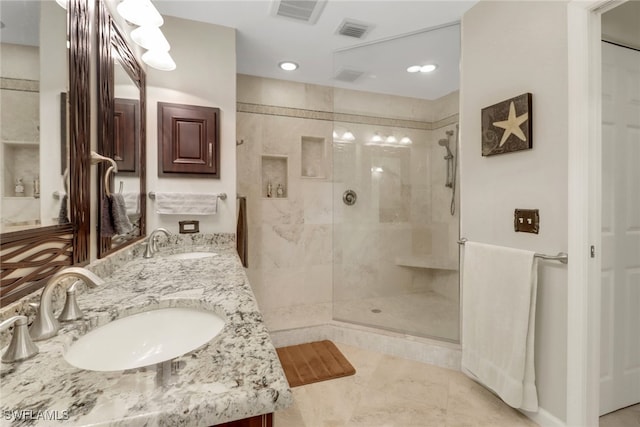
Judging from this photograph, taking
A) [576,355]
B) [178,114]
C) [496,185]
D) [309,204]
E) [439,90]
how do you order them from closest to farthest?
[576,355], [496,185], [178,114], [439,90], [309,204]

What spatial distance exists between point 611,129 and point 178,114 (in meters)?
2.56

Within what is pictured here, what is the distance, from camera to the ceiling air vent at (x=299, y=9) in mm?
1771

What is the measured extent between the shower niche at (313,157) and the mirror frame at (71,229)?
6.75 ft

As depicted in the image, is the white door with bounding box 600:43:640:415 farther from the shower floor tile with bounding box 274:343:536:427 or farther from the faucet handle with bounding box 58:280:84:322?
the faucet handle with bounding box 58:280:84:322

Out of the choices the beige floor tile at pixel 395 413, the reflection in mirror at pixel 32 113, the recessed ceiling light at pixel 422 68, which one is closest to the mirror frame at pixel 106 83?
the reflection in mirror at pixel 32 113

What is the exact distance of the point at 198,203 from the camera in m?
1.94

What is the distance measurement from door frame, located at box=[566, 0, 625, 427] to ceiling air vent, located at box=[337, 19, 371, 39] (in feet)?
3.96

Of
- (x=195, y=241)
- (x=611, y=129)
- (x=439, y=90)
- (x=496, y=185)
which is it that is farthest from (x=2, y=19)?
(x=439, y=90)

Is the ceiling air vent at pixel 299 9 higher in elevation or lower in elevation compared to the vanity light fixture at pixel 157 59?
higher

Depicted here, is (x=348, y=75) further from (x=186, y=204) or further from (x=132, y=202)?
(x=132, y=202)

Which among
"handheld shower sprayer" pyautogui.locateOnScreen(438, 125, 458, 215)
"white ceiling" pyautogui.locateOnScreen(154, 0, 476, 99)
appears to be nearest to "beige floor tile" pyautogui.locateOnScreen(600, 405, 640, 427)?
"handheld shower sprayer" pyautogui.locateOnScreen(438, 125, 458, 215)

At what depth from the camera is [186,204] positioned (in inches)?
75.2

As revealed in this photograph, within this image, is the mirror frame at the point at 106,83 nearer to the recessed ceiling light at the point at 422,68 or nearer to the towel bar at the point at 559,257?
the towel bar at the point at 559,257

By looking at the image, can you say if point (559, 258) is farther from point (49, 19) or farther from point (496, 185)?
point (49, 19)
